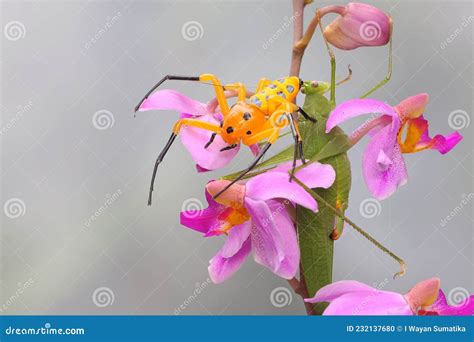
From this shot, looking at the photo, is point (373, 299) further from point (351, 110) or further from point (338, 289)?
point (351, 110)

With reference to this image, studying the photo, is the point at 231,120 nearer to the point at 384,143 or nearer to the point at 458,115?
the point at 384,143

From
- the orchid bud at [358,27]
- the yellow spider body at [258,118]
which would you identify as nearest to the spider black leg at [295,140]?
the yellow spider body at [258,118]

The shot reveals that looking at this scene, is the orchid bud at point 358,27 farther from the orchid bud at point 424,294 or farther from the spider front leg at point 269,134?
the orchid bud at point 424,294

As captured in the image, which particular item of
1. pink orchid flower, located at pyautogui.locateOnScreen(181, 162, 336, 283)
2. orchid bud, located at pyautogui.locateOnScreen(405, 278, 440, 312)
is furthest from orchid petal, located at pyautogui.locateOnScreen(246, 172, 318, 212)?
orchid bud, located at pyautogui.locateOnScreen(405, 278, 440, 312)

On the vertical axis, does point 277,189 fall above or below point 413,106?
below

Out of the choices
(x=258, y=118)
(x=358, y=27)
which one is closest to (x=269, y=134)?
(x=258, y=118)

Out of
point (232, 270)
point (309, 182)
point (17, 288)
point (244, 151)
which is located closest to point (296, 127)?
point (309, 182)
